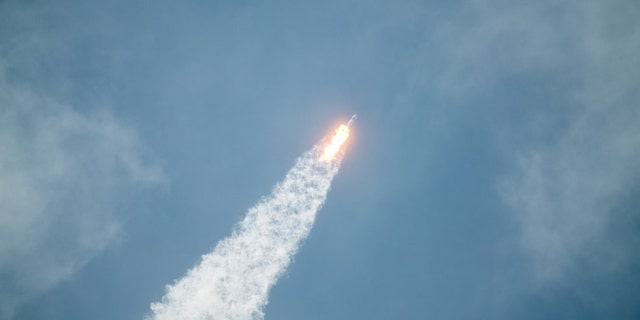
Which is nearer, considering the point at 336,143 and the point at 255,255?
the point at 255,255

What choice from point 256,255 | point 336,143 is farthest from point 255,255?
point 336,143

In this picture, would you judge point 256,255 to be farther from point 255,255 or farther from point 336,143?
point 336,143

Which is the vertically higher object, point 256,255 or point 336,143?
point 336,143

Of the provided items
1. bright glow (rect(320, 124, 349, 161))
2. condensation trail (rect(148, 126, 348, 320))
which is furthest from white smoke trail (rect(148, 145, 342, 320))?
bright glow (rect(320, 124, 349, 161))

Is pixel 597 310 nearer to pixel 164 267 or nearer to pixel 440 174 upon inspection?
pixel 440 174

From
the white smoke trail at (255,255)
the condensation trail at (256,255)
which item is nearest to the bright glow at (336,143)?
the condensation trail at (256,255)

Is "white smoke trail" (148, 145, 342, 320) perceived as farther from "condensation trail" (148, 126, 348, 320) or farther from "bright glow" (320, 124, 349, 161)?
"bright glow" (320, 124, 349, 161)

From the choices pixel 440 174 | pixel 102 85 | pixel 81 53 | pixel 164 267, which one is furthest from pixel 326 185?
pixel 81 53
